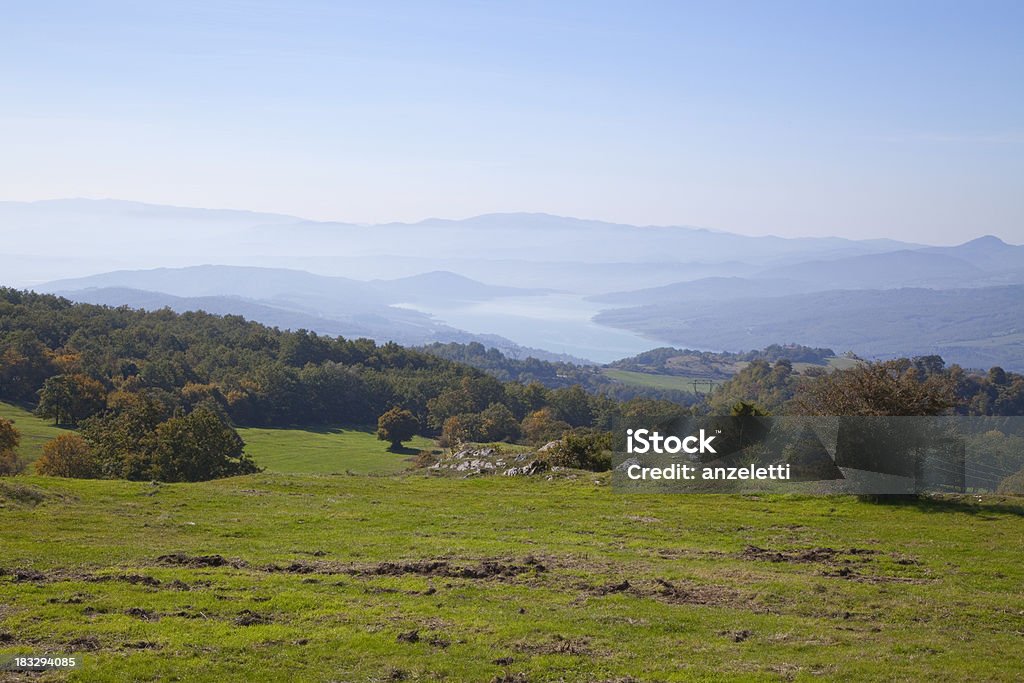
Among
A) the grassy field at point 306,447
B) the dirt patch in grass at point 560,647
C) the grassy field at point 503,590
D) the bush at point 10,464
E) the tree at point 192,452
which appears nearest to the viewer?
the grassy field at point 503,590

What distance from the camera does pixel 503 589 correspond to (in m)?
16.0

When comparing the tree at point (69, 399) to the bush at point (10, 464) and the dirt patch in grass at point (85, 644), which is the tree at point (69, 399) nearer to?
→ the bush at point (10, 464)

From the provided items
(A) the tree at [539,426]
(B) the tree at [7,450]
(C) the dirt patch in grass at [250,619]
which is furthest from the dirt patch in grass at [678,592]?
(A) the tree at [539,426]

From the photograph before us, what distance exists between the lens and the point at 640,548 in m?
20.3

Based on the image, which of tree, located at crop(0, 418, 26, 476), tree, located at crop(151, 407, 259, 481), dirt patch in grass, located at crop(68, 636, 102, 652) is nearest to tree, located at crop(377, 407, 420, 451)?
tree, located at crop(0, 418, 26, 476)

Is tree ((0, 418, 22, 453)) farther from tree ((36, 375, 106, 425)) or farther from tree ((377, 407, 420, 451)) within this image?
tree ((377, 407, 420, 451))

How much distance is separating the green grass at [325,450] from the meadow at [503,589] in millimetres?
45533

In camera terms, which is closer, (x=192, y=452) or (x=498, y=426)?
(x=192, y=452)

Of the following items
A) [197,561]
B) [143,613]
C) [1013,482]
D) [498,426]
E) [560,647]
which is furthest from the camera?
[498,426]

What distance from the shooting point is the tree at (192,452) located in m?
43.2

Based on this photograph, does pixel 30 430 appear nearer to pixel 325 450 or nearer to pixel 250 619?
pixel 325 450

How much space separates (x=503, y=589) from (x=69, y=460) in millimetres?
45621

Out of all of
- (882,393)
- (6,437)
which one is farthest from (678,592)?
(6,437)

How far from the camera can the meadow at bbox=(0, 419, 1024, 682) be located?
11992mm
